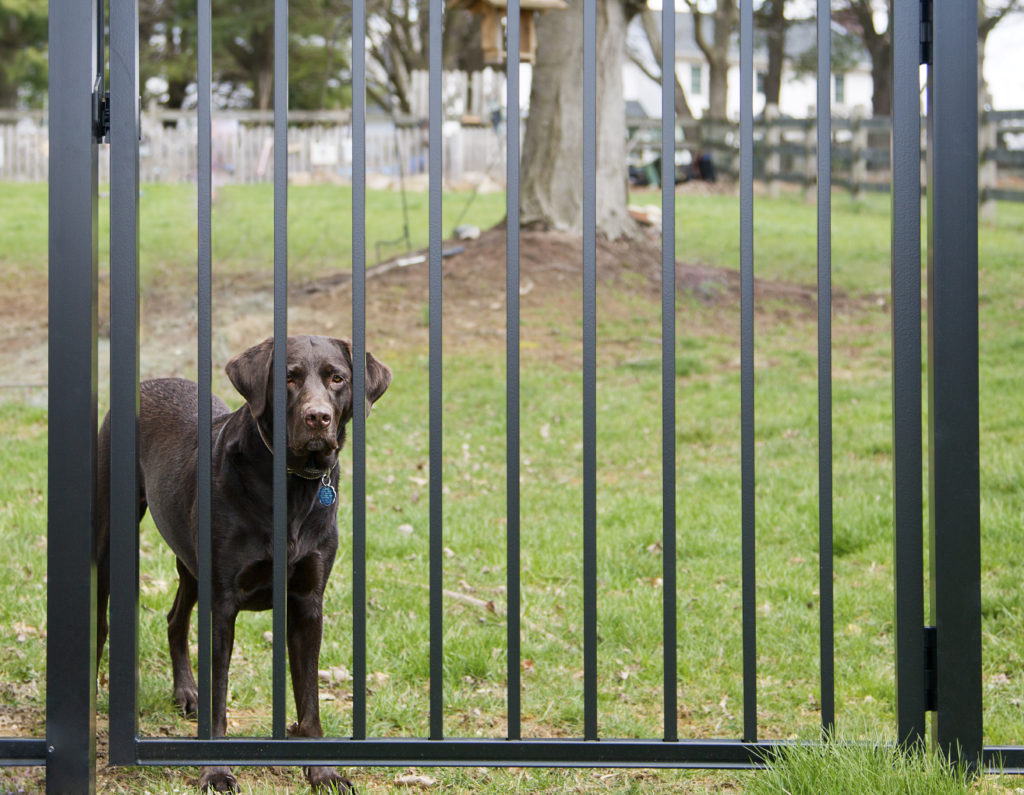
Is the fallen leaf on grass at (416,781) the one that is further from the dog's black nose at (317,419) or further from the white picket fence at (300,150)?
the white picket fence at (300,150)

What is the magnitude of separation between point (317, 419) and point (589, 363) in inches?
32.5

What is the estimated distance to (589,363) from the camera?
261cm

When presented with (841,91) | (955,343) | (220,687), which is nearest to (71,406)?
(220,687)

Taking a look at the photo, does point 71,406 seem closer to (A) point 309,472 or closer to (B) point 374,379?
(A) point 309,472

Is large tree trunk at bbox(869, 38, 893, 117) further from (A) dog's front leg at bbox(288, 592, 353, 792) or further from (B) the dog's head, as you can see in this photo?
(A) dog's front leg at bbox(288, 592, 353, 792)

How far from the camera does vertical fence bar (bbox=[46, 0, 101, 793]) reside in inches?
98.3

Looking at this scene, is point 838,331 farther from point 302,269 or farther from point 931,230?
point 931,230

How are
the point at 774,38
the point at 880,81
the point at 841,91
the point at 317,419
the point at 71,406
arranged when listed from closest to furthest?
1. the point at 71,406
2. the point at 317,419
3. the point at 880,81
4. the point at 774,38
5. the point at 841,91

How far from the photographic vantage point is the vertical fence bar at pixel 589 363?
8.38ft

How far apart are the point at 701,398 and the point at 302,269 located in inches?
193

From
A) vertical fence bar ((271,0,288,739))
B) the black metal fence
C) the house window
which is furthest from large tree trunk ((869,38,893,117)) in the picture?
the house window

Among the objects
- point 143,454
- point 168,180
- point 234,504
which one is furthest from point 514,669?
point 168,180

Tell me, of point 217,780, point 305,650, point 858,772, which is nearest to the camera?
point 858,772

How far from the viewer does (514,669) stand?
8.63ft
